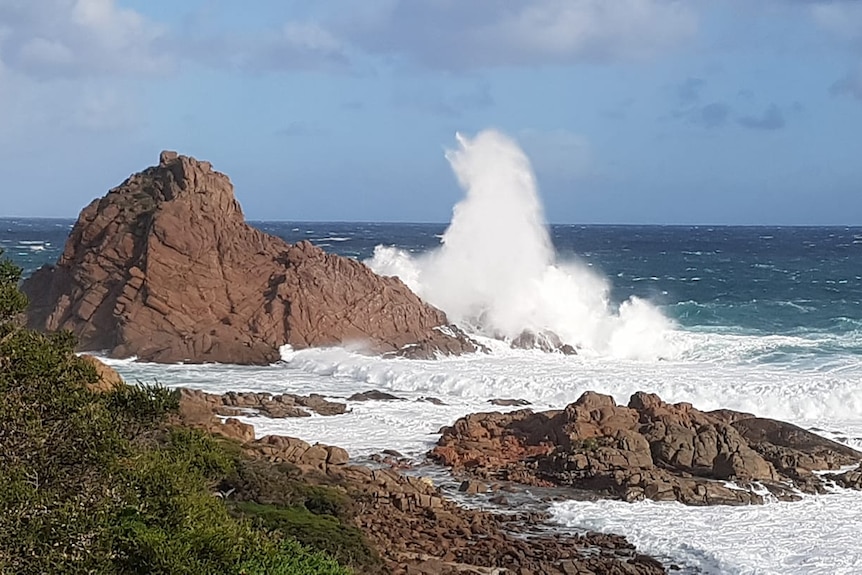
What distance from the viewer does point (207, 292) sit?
1379 inches

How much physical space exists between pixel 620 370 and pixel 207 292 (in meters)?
14.4

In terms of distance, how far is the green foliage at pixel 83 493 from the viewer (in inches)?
311

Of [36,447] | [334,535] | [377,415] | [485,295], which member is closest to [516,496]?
[334,535]

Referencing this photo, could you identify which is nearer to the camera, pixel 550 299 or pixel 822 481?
→ pixel 822 481

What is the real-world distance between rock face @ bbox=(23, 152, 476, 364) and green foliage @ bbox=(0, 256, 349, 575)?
23.2 metres

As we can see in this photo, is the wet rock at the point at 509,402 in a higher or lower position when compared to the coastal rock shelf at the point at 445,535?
higher

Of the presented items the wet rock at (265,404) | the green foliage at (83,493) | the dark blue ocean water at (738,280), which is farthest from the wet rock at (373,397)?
the dark blue ocean water at (738,280)

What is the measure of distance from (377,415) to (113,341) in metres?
12.4

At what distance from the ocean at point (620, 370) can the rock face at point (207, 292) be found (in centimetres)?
116

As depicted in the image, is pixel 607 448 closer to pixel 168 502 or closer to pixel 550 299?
pixel 168 502

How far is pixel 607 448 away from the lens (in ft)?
69.0

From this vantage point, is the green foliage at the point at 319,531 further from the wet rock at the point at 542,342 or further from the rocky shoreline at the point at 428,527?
the wet rock at the point at 542,342

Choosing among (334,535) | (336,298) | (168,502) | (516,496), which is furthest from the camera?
(336,298)

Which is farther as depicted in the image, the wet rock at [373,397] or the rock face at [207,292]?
the rock face at [207,292]
